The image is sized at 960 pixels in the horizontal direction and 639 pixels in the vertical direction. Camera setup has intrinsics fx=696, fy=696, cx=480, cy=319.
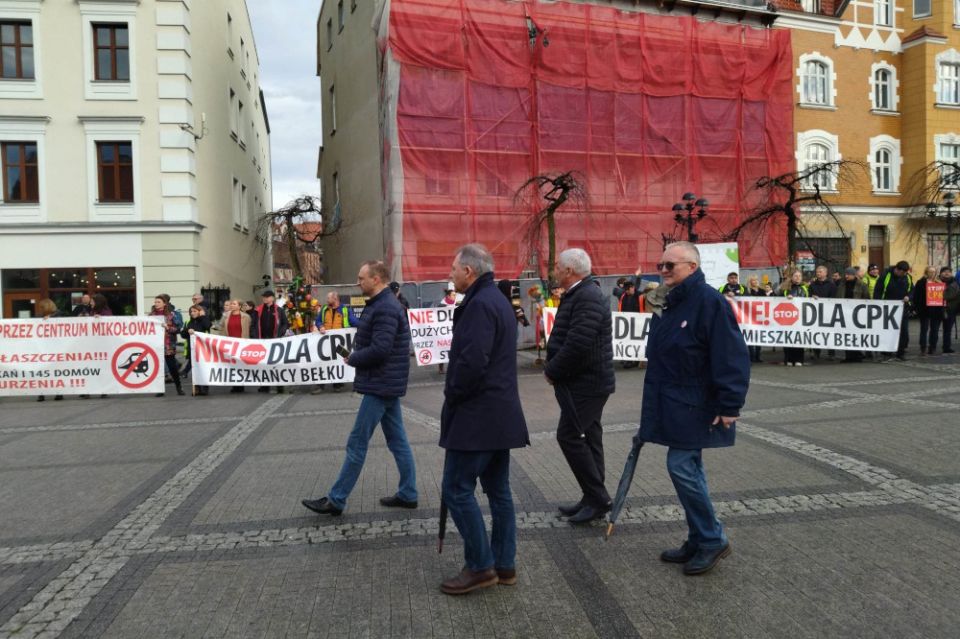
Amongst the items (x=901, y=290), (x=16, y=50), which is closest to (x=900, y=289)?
(x=901, y=290)

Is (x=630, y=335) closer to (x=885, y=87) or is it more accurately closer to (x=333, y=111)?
(x=885, y=87)

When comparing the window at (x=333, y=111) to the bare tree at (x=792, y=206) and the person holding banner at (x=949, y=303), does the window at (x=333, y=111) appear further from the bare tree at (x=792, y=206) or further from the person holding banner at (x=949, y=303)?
the person holding banner at (x=949, y=303)

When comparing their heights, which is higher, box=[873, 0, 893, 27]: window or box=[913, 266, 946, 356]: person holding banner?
box=[873, 0, 893, 27]: window

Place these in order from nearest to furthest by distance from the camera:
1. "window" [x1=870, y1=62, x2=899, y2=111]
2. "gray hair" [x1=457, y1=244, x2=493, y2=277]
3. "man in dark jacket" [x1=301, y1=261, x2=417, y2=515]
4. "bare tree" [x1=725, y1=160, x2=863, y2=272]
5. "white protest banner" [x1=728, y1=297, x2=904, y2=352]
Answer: "gray hair" [x1=457, y1=244, x2=493, y2=277] < "man in dark jacket" [x1=301, y1=261, x2=417, y2=515] < "white protest banner" [x1=728, y1=297, x2=904, y2=352] < "bare tree" [x1=725, y1=160, x2=863, y2=272] < "window" [x1=870, y1=62, x2=899, y2=111]

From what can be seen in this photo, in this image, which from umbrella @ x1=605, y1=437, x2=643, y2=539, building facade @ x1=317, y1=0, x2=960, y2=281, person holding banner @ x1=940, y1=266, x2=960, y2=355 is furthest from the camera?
building facade @ x1=317, y1=0, x2=960, y2=281

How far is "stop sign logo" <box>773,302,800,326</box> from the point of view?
1456cm

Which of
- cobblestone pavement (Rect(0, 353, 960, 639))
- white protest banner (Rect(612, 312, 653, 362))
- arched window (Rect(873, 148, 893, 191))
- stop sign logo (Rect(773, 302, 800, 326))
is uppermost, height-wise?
arched window (Rect(873, 148, 893, 191))

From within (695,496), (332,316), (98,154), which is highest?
(98,154)

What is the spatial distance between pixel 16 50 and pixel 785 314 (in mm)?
21941

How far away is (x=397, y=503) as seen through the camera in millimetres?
5523

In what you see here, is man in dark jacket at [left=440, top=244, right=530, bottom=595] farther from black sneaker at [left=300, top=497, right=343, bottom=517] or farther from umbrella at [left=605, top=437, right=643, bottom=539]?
black sneaker at [left=300, top=497, right=343, bottom=517]

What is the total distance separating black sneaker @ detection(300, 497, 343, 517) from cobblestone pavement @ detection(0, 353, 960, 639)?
2.9 inches

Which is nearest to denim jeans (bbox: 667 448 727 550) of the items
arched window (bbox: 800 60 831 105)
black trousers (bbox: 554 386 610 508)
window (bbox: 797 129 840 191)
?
black trousers (bbox: 554 386 610 508)

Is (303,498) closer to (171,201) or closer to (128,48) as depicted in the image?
(171,201)
